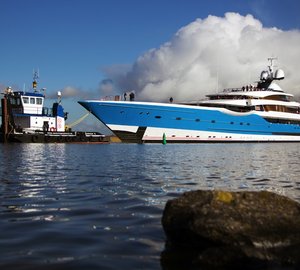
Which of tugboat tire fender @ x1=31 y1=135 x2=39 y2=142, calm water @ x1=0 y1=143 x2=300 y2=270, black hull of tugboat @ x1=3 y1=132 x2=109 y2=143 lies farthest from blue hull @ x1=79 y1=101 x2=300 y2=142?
calm water @ x1=0 y1=143 x2=300 y2=270

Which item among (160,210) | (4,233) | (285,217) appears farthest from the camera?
(160,210)

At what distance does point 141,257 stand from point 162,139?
193ft

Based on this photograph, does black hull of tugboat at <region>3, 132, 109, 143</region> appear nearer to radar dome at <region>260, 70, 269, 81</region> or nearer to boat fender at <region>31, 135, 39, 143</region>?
boat fender at <region>31, 135, 39, 143</region>

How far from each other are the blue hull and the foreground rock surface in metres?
55.8

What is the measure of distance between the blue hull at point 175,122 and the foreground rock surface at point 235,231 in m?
55.8

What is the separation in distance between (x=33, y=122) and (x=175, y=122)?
73.9 ft

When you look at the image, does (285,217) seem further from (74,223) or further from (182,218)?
(74,223)

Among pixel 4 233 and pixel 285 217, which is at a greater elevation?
pixel 285 217

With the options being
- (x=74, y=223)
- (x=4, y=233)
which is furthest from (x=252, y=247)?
(x=4, y=233)

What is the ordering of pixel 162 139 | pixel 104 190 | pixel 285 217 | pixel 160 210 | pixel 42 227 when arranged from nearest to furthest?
pixel 285 217 < pixel 42 227 < pixel 160 210 < pixel 104 190 < pixel 162 139

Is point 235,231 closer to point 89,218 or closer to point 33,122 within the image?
point 89,218

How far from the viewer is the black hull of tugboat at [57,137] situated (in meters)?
57.7

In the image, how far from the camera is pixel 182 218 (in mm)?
6008

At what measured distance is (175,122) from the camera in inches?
2544
